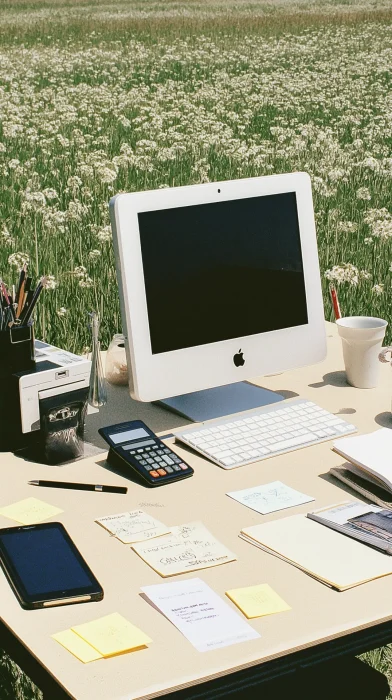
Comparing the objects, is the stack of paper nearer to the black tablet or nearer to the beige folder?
the black tablet

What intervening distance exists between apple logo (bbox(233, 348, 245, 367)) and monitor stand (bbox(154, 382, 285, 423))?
0.10m

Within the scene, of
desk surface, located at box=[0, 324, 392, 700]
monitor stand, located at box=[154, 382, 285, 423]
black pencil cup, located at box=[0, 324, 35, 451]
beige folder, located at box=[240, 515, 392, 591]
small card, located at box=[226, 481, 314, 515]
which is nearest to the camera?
desk surface, located at box=[0, 324, 392, 700]

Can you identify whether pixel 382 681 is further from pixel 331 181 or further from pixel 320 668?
pixel 331 181

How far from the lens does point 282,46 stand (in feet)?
54.6

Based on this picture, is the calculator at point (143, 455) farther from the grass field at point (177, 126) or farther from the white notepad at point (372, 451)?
the grass field at point (177, 126)

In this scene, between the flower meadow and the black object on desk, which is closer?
the black object on desk

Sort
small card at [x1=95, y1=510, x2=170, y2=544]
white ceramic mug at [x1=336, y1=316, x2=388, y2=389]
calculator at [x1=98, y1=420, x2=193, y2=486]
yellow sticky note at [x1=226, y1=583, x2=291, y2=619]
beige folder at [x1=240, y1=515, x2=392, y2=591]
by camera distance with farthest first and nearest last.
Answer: white ceramic mug at [x1=336, y1=316, x2=388, y2=389] → calculator at [x1=98, y1=420, x2=193, y2=486] → small card at [x1=95, y1=510, x2=170, y2=544] → beige folder at [x1=240, y1=515, x2=392, y2=591] → yellow sticky note at [x1=226, y1=583, x2=291, y2=619]

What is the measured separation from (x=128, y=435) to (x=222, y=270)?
484 millimetres

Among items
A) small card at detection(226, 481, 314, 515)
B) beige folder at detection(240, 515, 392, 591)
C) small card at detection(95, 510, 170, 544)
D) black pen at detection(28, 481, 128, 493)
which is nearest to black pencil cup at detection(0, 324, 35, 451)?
black pen at detection(28, 481, 128, 493)

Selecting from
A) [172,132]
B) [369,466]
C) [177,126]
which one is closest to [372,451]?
[369,466]

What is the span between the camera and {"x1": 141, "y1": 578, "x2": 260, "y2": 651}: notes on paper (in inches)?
56.1

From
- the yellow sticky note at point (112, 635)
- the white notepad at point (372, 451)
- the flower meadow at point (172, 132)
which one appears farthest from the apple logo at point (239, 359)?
the flower meadow at point (172, 132)

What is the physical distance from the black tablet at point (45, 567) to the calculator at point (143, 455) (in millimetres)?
276

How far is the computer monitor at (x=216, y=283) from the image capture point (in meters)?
2.20
